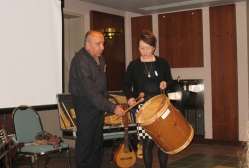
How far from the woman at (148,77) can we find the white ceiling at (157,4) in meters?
2.44

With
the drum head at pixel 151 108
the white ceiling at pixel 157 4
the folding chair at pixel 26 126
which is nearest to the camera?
the drum head at pixel 151 108

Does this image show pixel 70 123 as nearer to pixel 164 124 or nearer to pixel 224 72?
pixel 164 124

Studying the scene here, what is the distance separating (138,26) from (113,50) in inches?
28.8

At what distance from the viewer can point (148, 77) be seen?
3.22 meters

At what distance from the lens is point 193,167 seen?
14.1 ft

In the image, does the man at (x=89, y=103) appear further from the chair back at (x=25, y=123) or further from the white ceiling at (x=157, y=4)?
the white ceiling at (x=157, y=4)

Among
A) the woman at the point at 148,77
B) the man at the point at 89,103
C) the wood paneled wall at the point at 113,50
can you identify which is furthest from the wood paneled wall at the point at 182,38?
the man at the point at 89,103

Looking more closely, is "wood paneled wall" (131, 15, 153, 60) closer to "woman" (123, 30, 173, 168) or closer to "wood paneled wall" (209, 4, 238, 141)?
"wood paneled wall" (209, 4, 238, 141)

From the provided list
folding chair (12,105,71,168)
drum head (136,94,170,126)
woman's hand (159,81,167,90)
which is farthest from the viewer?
folding chair (12,105,71,168)

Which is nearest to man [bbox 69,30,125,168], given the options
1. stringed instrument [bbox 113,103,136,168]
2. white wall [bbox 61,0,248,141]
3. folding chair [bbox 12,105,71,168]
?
folding chair [bbox 12,105,71,168]

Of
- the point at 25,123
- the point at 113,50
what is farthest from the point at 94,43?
the point at 113,50

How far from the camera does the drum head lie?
2.85m

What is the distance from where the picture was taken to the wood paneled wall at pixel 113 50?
231 inches

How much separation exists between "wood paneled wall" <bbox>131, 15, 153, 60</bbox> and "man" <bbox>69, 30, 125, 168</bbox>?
354cm
